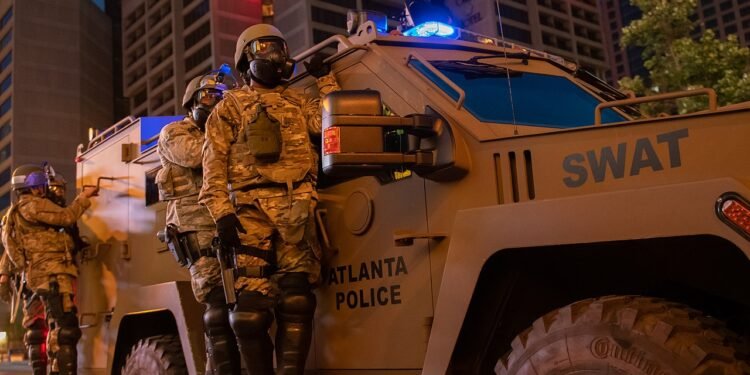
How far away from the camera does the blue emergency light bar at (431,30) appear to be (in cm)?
419

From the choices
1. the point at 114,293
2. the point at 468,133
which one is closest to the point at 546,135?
the point at 468,133

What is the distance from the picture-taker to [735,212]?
2.11 m

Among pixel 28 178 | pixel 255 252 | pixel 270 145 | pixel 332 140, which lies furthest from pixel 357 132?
pixel 28 178

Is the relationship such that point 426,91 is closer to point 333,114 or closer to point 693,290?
point 333,114

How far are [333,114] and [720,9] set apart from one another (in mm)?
18029

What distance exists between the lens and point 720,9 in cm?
1823

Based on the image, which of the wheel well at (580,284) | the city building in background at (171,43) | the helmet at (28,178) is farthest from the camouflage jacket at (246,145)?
the city building in background at (171,43)

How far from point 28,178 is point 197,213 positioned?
2664 millimetres

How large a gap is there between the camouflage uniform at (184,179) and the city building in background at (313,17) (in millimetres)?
55123

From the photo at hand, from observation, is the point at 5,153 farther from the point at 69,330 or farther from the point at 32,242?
the point at 69,330

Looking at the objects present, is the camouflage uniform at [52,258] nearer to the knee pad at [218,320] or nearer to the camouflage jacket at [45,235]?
the camouflage jacket at [45,235]

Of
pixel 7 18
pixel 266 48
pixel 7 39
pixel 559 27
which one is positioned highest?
pixel 7 18

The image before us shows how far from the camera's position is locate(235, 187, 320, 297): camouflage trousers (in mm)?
3418

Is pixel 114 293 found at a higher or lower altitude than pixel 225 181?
lower
